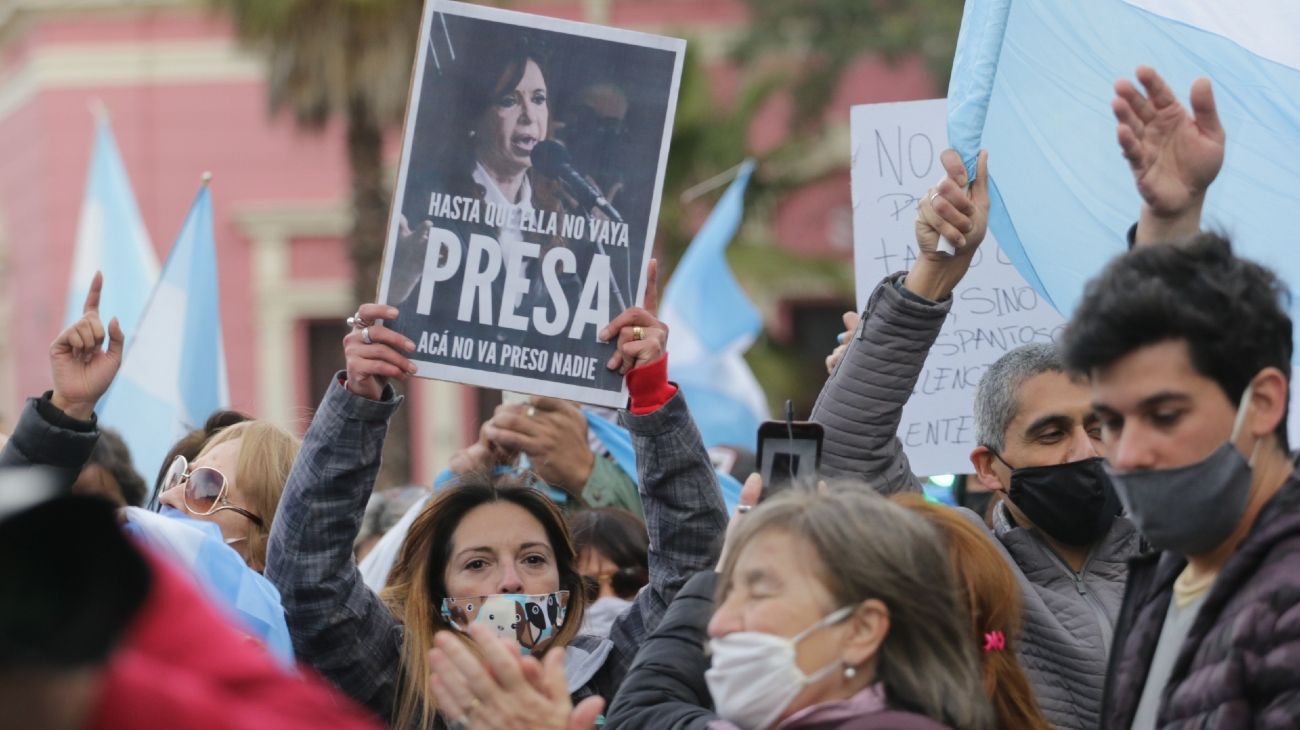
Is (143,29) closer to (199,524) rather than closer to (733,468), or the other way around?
(733,468)

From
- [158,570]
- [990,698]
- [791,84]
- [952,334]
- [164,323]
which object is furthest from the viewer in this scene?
[791,84]

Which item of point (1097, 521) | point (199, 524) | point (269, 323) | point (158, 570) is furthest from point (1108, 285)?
point (269, 323)

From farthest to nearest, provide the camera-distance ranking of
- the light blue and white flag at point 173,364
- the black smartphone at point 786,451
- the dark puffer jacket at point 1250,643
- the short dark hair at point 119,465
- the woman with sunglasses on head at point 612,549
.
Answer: the light blue and white flag at point 173,364, the woman with sunglasses on head at point 612,549, the short dark hair at point 119,465, the black smartphone at point 786,451, the dark puffer jacket at point 1250,643

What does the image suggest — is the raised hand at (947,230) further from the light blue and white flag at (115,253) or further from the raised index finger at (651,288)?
the light blue and white flag at (115,253)

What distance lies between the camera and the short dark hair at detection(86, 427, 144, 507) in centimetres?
454

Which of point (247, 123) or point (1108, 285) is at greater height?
point (247, 123)

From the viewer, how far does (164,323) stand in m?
6.12

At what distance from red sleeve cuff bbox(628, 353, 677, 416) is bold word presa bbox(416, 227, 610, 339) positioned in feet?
0.43

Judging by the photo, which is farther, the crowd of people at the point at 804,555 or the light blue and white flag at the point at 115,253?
the light blue and white flag at the point at 115,253

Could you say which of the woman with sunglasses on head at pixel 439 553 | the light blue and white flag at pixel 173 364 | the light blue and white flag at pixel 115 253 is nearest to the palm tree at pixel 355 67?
the light blue and white flag at pixel 115 253

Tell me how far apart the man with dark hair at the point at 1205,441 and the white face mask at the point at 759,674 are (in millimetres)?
442

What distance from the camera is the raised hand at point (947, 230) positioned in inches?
127

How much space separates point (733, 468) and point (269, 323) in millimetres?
18342

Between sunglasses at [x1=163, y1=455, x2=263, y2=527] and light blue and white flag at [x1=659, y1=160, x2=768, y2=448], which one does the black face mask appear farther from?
light blue and white flag at [x1=659, y1=160, x2=768, y2=448]
